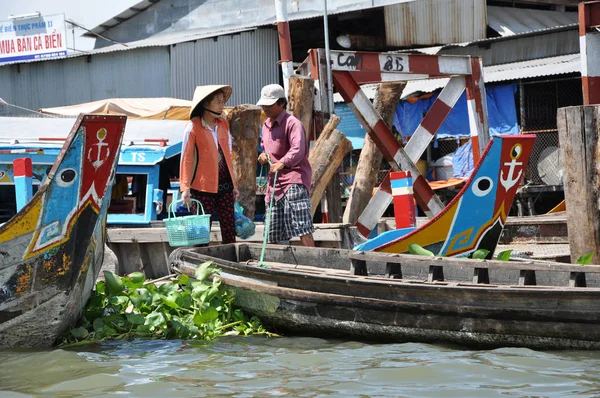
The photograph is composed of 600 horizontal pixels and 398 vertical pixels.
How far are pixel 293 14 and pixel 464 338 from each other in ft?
49.0

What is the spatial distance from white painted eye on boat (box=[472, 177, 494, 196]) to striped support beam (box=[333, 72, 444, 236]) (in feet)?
10.0

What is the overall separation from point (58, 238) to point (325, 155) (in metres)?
4.00

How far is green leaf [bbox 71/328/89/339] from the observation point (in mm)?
5914

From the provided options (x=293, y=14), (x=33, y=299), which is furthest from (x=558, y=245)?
(x=293, y=14)

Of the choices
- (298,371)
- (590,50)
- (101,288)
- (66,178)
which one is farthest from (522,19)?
(298,371)

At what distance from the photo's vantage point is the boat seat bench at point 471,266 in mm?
5277

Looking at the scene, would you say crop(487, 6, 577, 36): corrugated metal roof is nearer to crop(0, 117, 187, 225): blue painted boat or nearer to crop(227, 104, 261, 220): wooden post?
crop(0, 117, 187, 225): blue painted boat

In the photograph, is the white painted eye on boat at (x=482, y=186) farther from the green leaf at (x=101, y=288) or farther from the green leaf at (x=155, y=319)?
the green leaf at (x=101, y=288)

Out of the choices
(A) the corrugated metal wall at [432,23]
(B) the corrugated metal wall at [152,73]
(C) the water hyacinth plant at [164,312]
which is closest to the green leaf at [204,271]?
(C) the water hyacinth plant at [164,312]

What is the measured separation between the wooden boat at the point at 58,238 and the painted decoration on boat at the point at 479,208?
2.06 meters

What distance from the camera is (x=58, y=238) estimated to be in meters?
5.54

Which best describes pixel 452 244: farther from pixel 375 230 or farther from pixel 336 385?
pixel 375 230

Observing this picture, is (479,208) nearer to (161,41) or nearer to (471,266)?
(471,266)

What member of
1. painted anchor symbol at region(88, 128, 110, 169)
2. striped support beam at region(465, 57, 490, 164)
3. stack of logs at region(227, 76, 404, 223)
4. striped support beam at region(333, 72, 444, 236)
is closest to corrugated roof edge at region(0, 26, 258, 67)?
striped support beam at region(465, 57, 490, 164)
